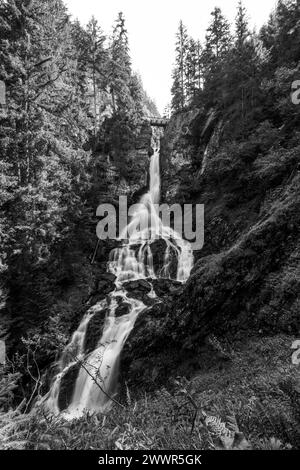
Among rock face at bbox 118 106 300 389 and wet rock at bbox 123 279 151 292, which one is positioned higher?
rock face at bbox 118 106 300 389

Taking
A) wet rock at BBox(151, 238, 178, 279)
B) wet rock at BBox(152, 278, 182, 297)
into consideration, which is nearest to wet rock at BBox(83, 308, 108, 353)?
wet rock at BBox(152, 278, 182, 297)

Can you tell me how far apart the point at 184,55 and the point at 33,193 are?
42357mm

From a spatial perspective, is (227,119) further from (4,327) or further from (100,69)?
(4,327)

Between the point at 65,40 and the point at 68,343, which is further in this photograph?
the point at 65,40

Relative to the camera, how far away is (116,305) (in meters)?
17.2

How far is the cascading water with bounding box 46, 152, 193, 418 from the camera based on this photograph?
1230 cm

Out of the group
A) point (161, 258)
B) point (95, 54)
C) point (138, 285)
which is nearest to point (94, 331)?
point (138, 285)

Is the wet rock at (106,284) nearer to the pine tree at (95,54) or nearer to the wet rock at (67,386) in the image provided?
the wet rock at (67,386)

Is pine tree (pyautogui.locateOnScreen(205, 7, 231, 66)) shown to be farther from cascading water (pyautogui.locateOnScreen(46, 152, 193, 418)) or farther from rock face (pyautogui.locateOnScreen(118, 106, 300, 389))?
rock face (pyautogui.locateOnScreen(118, 106, 300, 389))

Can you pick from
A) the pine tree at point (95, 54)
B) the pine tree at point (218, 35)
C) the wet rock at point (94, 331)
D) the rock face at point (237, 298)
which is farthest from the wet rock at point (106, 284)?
the pine tree at point (218, 35)

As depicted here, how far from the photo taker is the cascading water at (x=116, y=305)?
12.3m

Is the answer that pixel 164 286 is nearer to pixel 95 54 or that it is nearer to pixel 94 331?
pixel 94 331

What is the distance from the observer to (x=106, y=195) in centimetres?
2809
